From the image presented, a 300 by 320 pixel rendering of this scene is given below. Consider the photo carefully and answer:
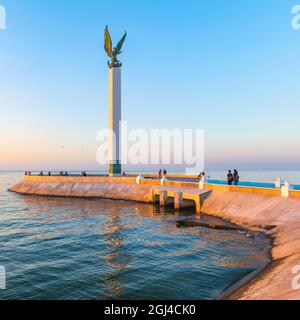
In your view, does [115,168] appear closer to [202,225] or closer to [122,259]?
[202,225]

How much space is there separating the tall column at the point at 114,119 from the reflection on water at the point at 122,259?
2797cm

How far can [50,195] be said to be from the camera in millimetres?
56438

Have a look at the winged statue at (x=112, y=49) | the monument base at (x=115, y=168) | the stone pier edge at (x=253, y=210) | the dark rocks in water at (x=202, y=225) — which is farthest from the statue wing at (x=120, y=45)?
Result: the dark rocks in water at (x=202, y=225)

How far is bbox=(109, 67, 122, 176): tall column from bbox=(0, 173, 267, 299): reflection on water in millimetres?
27975

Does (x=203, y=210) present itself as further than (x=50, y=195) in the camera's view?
No

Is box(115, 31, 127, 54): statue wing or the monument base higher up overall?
box(115, 31, 127, 54): statue wing

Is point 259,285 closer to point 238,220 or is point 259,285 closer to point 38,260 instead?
point 38,260

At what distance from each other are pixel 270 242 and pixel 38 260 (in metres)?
15.7

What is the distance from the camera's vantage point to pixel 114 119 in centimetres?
5631

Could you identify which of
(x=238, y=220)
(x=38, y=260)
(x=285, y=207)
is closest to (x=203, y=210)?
(x=238, y=220)

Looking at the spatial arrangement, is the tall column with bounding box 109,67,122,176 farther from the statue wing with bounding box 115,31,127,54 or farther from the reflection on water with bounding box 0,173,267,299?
the reflection on water with bounding box 0,173,267,299

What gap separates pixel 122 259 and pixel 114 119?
139 feet

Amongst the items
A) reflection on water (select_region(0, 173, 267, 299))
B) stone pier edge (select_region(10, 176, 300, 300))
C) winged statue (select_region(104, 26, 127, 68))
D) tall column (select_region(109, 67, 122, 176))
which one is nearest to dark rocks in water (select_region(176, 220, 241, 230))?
reflection on water (select_region(0, 173, 267, 299))

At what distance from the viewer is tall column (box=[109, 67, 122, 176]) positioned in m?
56.3
